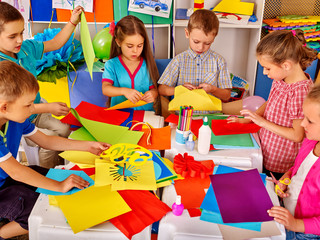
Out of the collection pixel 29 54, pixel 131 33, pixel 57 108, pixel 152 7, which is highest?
pixel 152 7

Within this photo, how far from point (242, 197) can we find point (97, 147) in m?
0.61

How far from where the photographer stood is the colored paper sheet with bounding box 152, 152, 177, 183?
1.10m

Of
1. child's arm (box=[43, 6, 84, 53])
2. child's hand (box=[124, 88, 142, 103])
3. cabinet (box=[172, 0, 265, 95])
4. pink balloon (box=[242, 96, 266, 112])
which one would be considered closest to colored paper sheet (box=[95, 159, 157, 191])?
child's hand (box=[124, 88, 142, 103])

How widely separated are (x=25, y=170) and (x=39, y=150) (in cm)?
72

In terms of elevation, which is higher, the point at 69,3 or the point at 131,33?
the point at 69,3

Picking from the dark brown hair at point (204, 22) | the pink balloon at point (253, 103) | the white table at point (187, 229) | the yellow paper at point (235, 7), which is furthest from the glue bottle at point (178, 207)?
the yellow paper at point (235, 7)

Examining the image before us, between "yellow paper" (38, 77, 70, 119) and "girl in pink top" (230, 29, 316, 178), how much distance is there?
5.04ft

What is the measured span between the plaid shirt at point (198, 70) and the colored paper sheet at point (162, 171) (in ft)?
2.43

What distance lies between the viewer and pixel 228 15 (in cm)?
253

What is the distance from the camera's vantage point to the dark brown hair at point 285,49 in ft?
4.07

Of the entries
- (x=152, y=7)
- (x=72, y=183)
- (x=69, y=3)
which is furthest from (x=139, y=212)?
(x=69, y=3)

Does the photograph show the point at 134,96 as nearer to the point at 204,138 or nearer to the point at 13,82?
the point at 204,138

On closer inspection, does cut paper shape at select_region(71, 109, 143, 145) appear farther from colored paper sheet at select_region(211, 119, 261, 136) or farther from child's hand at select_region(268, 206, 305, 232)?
child's hand at select_region(268, 206, 305, 232)

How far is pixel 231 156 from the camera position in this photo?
4.08ft
